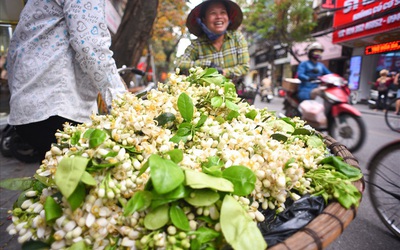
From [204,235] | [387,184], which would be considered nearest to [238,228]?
[204,235]

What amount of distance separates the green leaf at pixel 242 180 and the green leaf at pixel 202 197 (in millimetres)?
80

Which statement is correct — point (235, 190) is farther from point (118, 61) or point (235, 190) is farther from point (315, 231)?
point (118, 61)

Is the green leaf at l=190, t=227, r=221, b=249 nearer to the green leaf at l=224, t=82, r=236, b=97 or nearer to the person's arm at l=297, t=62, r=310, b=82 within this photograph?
the green leaf at l=224, t=82, r=236, b=97

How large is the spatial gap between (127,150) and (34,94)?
0.87m

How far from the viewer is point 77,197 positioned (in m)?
0.76

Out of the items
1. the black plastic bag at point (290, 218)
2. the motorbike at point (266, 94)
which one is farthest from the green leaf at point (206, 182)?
the motorbike at point (266, 94)

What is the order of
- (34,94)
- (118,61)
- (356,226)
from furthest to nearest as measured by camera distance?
1. (118,61)
2. (356,226)
3. (34,94)

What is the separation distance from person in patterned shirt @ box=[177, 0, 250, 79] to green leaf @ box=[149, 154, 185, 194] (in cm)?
191

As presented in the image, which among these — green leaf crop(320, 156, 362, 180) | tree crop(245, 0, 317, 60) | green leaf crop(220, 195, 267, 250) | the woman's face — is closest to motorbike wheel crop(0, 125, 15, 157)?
the woman's face

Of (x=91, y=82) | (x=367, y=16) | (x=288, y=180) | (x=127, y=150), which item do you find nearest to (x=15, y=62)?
(x=91, y=82)

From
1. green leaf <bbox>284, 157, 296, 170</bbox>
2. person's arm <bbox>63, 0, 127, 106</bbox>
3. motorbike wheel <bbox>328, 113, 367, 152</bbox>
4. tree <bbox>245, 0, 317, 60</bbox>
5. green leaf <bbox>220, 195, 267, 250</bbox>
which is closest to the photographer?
green leaf <bbox>220, 195, 267, 250</bbox>

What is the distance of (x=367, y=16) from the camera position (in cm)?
268

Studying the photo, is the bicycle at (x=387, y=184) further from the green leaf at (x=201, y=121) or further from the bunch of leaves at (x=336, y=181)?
the green leaf at (x=201, y=121)

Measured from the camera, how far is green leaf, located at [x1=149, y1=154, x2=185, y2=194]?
703mm
